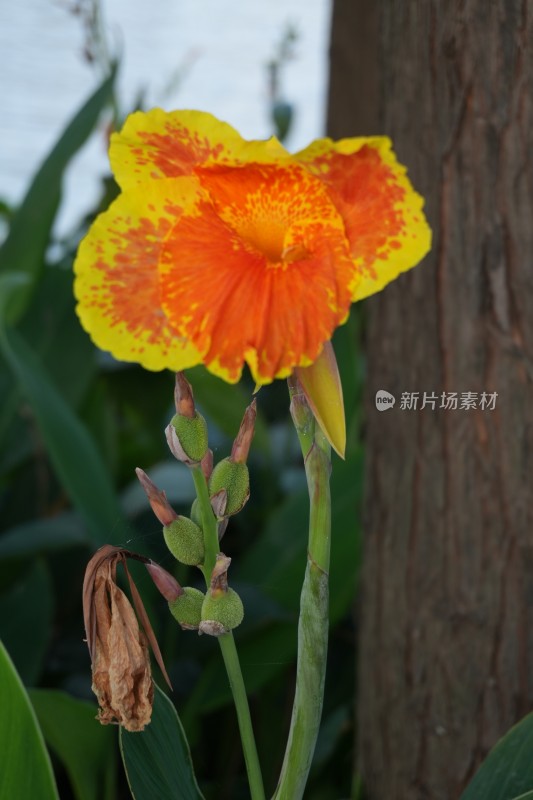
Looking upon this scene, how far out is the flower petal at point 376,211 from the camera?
282 millimetres

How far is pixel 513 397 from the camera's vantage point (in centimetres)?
60

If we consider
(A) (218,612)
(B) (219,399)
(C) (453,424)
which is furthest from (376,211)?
(B) (219,399)

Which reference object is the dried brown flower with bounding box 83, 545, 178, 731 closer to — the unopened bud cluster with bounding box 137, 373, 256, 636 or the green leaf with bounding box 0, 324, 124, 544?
the unopened bud cluster with bounding box 137, 373, 256, 636

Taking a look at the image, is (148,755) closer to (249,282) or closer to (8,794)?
(8,794)

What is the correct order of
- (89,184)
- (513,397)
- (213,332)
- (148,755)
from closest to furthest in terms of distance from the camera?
(213,332)
(148,755)
(513,397)
(89,184)

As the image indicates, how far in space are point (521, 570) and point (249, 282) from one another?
404 mm

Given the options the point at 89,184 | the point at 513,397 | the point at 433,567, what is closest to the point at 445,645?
the point at 433,567

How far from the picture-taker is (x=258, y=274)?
285 millimetres

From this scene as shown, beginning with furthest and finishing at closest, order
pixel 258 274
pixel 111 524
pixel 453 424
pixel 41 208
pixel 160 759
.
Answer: pixel 41 208
pixel 111 524
pixel 453 424
pixel 160 759
pixel 258 274

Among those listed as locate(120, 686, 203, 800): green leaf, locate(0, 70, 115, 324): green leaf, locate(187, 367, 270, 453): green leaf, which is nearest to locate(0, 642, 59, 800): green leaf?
locate(120, 686, 203, 800): green leaf

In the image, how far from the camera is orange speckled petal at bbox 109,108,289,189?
0.29 meters

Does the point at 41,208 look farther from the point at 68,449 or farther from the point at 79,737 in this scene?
the point at 79,737

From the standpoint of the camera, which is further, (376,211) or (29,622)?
(29,622)

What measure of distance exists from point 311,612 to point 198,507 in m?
0.05
